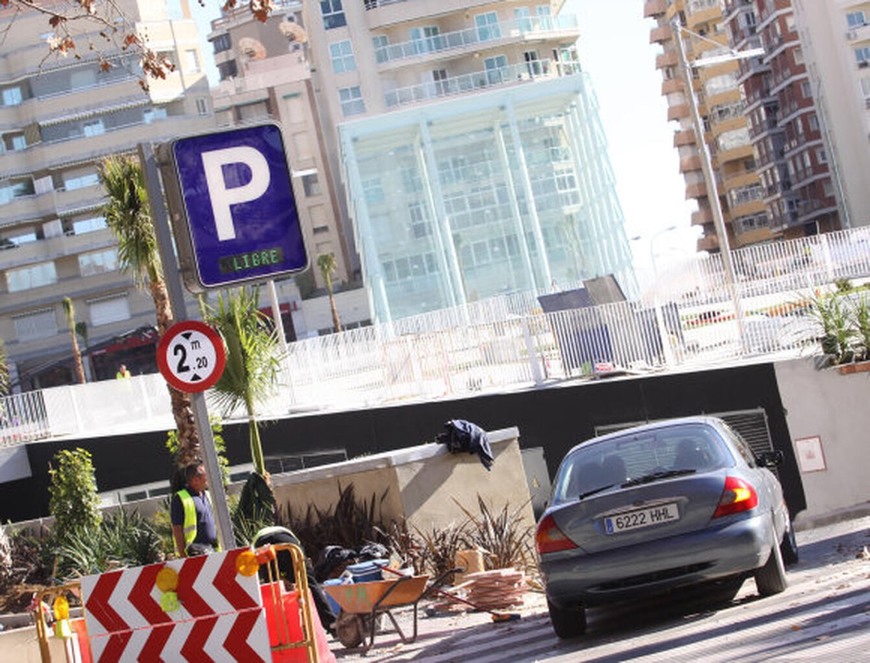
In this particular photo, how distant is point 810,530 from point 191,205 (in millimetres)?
10073

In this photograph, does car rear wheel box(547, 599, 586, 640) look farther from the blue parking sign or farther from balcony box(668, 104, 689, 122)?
balcony box(668, 104, 689, 122)

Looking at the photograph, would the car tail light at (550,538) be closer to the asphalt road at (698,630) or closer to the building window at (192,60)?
the asphalt road at (698,630)

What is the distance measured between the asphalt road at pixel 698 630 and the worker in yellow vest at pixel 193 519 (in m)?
A: 1.55

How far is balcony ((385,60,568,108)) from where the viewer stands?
100 m

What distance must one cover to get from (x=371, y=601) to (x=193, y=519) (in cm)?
244

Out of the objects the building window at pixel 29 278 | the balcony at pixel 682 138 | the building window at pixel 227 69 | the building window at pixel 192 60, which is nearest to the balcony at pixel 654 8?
the balcony at pixel 682 138

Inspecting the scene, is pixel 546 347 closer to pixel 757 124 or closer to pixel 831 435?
pixel 831 435

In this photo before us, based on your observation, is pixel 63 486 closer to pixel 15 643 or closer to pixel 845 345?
pixel 845 345

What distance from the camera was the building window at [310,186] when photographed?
11244 centimetres

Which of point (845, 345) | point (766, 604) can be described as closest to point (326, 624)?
point (766, 604)

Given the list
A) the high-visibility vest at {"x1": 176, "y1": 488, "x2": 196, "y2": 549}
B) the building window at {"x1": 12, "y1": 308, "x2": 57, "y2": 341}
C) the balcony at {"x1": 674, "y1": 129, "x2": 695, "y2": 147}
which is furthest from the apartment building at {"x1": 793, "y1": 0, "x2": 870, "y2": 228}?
the high-visibility vest at {"x1": 176, "y1": 488, "x2": 196, "y2": 549}

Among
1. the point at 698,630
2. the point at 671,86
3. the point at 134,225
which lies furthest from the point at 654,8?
the point at 698,630

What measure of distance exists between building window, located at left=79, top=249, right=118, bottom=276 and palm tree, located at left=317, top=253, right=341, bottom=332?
1252 cm

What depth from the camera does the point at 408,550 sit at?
17.2 metres
